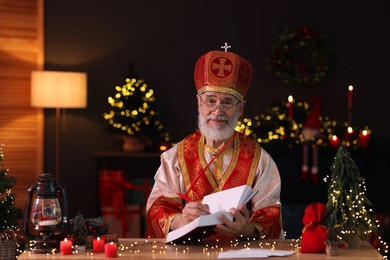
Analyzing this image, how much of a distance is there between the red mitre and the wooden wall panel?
3541 millimetres

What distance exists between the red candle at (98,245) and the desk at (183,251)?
0.03 metres

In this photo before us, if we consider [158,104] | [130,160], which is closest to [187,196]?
[130,160]

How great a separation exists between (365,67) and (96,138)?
101 inches

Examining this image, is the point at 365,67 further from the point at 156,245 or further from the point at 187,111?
the point at 156,245

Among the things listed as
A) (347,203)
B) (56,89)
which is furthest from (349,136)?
(347,203)

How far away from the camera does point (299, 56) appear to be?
24.7ft

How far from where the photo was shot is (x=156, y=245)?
3.38 m

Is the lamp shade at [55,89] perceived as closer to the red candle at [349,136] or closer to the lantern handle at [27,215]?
the red candle at [349,136]

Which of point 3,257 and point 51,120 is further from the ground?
point 51,120

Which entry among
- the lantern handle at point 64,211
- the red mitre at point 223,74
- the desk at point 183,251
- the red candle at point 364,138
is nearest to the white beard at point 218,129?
the red mitre at point 223,74

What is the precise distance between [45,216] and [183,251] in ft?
1.84

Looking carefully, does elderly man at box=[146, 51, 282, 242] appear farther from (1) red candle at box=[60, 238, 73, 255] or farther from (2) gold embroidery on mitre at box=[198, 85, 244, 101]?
(1) red candle at box=[60, 238, 73, 255]

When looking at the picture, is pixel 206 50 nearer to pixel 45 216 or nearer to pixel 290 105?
pixel 290 105

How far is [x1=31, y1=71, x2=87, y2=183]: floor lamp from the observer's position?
684 centimetres
